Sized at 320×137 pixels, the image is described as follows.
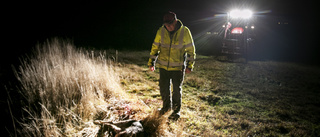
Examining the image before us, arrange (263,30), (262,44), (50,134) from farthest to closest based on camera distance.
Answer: (263,30)
(262,44)
(50,134)

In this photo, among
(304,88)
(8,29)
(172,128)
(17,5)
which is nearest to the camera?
(172,128)

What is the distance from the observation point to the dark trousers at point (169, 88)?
2557mm

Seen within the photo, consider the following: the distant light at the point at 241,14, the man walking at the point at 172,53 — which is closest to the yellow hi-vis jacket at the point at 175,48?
the man walking at the point at 172,53

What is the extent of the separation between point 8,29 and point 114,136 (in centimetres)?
1329

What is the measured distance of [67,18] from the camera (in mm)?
16125

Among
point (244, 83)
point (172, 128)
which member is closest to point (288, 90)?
point (244, 83)

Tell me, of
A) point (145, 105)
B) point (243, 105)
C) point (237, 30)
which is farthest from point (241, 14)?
point (145, 105)

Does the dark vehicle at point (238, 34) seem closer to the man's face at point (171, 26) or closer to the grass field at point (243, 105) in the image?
the grass field at point (243, 105)

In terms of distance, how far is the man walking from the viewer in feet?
7.51

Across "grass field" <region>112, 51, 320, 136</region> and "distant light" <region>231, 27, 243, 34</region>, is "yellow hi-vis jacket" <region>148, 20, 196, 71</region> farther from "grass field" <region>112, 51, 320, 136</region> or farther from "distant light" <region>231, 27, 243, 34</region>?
"distant light" <region>231, 27, 243, 34</region>

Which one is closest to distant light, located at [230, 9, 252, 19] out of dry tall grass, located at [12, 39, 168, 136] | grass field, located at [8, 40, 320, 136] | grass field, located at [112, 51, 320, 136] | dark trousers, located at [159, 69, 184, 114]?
grass field, located at [112, 51, 320, 136]

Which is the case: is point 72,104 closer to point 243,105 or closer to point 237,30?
point 243,105

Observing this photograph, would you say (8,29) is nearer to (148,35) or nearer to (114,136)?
(148,35)

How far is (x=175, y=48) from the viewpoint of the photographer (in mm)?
2355
